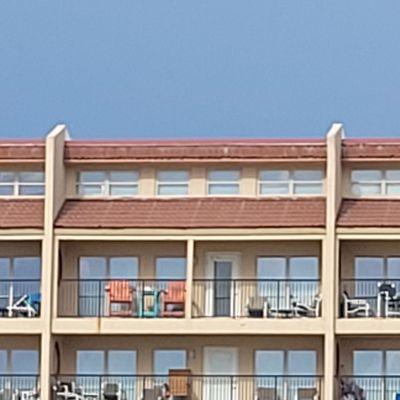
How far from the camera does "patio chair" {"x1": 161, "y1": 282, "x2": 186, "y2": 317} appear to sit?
234 ft

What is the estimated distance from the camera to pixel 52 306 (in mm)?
71250

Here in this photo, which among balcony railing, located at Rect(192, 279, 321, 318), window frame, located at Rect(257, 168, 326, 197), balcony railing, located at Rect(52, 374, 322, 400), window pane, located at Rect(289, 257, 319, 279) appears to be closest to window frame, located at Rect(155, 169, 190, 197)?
window frame, located at Rect(257, 168, 326, 197)

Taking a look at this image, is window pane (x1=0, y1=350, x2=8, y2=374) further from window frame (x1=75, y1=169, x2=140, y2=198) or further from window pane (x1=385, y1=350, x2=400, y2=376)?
window pane (x1=385, y1=350, x2=400, y2=376)

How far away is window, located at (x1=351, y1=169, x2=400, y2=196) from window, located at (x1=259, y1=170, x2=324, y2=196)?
95 cm

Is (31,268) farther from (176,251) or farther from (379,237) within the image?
(379,237)

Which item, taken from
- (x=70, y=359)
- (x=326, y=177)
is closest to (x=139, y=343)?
(x=70, y=359)

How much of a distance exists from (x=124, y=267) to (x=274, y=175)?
471 cm

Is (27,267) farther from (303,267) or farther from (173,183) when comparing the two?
(303,267)

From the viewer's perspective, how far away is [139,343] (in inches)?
2852

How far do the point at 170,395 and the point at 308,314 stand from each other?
13.7ft

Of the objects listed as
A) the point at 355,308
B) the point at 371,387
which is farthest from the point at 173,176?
the point at 371,387

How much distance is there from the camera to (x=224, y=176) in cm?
7325

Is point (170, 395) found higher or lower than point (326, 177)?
lower

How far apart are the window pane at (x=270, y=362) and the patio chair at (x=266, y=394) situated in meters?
1.01
